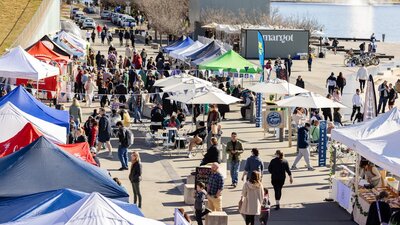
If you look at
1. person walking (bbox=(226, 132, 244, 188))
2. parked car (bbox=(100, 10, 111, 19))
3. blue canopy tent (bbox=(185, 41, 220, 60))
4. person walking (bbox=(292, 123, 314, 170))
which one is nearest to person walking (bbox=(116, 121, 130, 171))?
person walking (bbox=(226, 132, 244, 188))

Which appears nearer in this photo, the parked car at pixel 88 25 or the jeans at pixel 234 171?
the jeans at pixel 234 171

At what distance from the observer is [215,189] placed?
54.7 feet

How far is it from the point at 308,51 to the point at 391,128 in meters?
38.2

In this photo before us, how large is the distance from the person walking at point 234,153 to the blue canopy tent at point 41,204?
7.19m

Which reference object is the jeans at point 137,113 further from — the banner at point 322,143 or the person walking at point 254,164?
→ the person walking at point 254,164

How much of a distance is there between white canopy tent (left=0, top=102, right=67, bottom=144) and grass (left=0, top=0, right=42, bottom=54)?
1237 inches

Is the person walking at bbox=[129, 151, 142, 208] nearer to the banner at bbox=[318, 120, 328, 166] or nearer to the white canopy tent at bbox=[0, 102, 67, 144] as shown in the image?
the white canopy tent at bbox=[0, 102, 67, 144]

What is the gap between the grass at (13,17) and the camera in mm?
56969

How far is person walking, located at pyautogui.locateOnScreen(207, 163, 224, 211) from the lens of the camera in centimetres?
1664

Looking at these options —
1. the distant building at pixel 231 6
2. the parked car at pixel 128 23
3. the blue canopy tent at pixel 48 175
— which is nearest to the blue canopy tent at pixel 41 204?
the blue canopy tent at pixel 48 175

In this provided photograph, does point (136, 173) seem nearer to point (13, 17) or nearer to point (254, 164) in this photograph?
point (254, 164)

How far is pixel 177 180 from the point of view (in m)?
21.1

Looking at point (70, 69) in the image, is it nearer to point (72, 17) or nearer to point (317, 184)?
point (317, 184)

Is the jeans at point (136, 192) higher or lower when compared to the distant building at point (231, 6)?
lower
